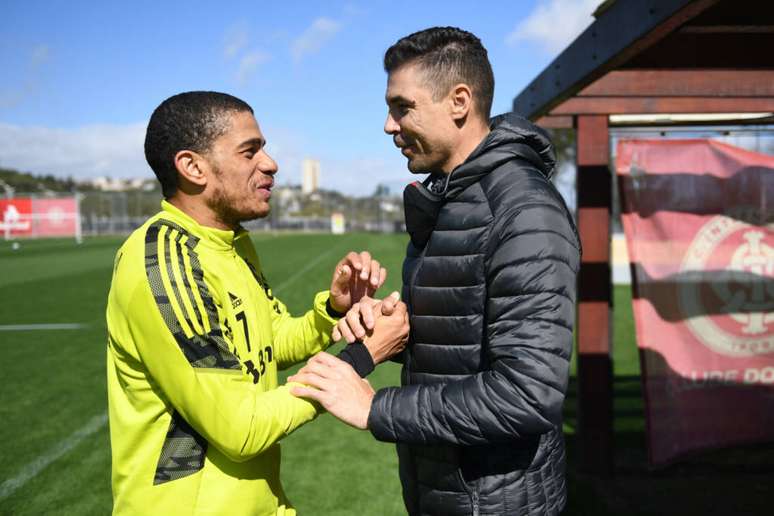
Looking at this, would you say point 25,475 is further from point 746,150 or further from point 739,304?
point 746,150

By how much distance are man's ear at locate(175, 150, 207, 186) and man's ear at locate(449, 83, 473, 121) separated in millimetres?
822

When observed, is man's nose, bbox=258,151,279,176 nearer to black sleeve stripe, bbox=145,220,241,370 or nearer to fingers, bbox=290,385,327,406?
black sleeve stripe, bbox=145,220,241,370

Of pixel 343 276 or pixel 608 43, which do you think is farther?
pixel 608 43

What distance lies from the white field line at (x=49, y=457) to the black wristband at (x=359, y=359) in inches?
143

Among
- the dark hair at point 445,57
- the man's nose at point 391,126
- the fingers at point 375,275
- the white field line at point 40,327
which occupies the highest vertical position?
the dark hair at point 445,57

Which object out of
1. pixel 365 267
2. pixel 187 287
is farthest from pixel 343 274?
pixel 187 287

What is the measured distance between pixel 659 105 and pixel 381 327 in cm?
327

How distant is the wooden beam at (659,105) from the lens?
415cm

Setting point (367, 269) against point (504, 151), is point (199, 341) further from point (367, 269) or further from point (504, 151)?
point (504, 151)

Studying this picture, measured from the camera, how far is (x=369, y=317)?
200 cm

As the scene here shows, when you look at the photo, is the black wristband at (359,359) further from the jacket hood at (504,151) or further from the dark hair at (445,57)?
the dark hair at (445,57)

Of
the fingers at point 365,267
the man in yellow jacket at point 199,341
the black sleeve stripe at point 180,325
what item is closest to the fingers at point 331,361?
the man in yellow jacket at point 199,341

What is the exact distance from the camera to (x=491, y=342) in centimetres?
167

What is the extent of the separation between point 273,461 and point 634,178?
367 centimetres
